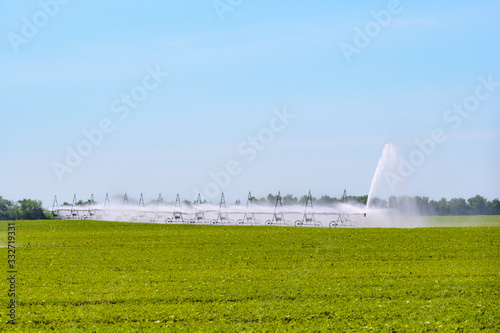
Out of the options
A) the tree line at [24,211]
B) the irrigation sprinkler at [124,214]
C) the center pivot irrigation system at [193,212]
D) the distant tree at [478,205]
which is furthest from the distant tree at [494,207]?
the tree line at [24,211]

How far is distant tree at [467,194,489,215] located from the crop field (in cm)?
11732

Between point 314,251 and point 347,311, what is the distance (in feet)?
52.2

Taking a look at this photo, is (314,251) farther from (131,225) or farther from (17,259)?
(131,225)

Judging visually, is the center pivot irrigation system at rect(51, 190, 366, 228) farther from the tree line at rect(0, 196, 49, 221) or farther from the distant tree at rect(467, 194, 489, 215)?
the distant tree at rect(467, 194, 489, 215)

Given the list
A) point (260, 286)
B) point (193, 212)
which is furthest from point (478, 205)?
point (260, 286)

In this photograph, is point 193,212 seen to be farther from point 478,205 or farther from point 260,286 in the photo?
point 478,205

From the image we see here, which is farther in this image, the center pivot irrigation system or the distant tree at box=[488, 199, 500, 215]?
the distant tree at box=[488, 199, 500, 215]

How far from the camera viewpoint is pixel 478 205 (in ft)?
522

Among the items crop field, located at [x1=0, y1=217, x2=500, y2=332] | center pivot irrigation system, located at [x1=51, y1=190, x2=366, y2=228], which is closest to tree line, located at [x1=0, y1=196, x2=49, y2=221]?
center pivot irrigation system, located at [x1=51, y1=190, x2=366, y2=228]

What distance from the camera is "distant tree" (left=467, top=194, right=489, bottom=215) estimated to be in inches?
5931

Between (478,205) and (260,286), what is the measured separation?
5845 inches

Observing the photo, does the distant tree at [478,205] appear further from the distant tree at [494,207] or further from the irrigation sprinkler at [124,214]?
the irrigation sprinkler at [124,214]

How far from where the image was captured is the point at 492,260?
30266mm

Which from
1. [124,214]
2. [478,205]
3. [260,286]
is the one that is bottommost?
[260,286]
